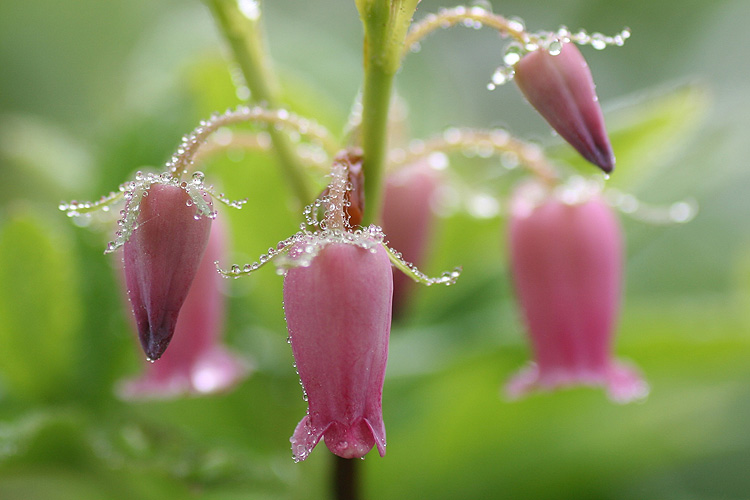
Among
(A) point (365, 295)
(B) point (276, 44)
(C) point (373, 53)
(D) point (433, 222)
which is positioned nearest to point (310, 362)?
(A) point (365, 295)

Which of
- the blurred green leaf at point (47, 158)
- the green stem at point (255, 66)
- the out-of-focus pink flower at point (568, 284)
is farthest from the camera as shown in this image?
the blurred green leaf at point (47, 158)

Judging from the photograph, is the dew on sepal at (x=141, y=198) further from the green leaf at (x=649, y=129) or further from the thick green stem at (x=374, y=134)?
the green leaf at (x=649, y=129)

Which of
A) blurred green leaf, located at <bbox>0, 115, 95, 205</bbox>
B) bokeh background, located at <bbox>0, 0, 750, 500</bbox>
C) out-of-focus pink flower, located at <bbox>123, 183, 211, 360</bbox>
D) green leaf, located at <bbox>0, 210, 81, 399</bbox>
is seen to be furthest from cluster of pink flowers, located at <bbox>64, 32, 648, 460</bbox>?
blurred green leaf, located at <bbox>0, 115, 95, 205</bbox>

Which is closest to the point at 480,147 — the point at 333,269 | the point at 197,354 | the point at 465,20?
the point at 465,20

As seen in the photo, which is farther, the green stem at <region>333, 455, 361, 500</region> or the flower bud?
the green stem at <region>333, 455, 361, 500</region>

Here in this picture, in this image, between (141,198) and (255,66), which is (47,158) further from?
(141,198)

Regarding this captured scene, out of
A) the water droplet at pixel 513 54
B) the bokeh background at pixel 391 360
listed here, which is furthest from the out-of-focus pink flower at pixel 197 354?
the water droplet at pixel 513 54

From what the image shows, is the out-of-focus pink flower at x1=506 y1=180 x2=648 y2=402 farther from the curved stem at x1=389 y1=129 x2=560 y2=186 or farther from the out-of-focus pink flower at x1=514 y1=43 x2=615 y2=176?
the out-of-focus pink flower at x1=514 y1=43 x2=615 y2=176
